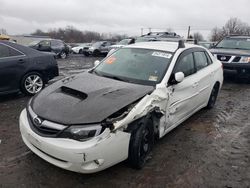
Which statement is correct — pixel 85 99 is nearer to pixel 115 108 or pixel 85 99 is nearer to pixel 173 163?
pixel 115 108

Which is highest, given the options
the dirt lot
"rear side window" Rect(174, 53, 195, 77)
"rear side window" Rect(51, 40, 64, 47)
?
"rear side window" Rect(174, 53, 195, 77)

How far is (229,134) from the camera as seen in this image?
4738 mm

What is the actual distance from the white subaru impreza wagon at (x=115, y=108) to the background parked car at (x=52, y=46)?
15235mm

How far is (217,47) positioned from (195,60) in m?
6.27

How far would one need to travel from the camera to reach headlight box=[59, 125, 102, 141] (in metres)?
2.87

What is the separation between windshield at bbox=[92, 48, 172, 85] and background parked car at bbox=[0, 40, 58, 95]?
103 inches

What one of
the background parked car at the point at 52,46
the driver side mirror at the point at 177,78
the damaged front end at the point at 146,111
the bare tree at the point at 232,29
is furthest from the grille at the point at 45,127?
the bare tree at the point at 232,29

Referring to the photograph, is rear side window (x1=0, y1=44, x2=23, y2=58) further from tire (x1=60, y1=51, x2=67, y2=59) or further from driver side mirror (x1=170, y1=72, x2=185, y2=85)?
tire (x1=60, y1=51, x2=67, y2=59)

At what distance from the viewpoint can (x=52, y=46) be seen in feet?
64.5

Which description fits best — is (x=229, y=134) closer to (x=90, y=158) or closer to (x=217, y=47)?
(x=90, y=158)

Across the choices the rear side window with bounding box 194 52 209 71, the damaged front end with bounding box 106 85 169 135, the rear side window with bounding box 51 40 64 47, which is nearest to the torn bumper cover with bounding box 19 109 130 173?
the damaged front end with bounding box 106 85 169 135

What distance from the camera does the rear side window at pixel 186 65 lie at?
4322 millimetres

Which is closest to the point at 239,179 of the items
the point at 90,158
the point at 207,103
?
the point at 90,158

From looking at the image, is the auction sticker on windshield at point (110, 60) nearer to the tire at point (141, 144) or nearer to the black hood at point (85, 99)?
the black hood at point (85, 99)
